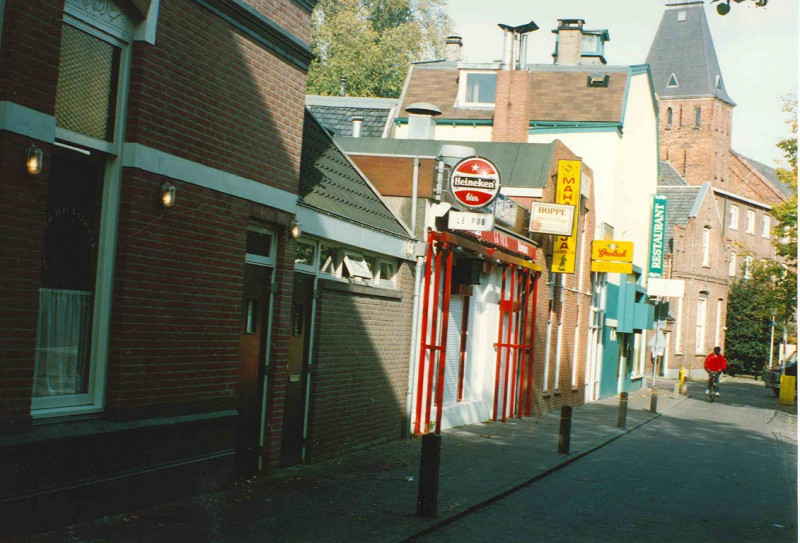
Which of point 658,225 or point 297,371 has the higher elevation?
point 658,225

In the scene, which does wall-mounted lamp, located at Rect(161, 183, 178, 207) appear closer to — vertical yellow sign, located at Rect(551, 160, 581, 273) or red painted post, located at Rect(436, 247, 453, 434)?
red painted post, located at Rect(436, 247, 453, 434)

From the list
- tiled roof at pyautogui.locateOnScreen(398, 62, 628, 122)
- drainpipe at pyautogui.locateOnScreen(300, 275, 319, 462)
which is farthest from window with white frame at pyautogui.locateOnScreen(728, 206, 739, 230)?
drainpipe at pyautogui.locateOnScreen(300, 275, 319, 462)

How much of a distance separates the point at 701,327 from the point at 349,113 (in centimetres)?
3215

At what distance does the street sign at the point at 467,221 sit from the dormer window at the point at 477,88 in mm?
18020

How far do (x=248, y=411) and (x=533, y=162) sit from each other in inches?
498

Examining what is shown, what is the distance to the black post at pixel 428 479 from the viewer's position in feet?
28.6

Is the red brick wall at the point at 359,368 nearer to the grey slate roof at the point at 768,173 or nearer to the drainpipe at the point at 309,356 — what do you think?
the drainpipe at the point at 309,356

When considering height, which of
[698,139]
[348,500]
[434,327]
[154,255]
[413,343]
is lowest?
[348,500]

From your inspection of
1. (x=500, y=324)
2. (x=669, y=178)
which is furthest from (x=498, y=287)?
(x=669, y=178)

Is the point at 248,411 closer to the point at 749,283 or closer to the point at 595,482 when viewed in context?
the point at 595,482

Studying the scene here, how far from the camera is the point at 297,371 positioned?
36.7 ft

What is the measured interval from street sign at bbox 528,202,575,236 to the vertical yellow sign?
120 cm

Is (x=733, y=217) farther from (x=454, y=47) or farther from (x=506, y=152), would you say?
(x=506, y=152)

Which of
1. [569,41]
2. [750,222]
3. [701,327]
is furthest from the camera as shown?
[750,222]
